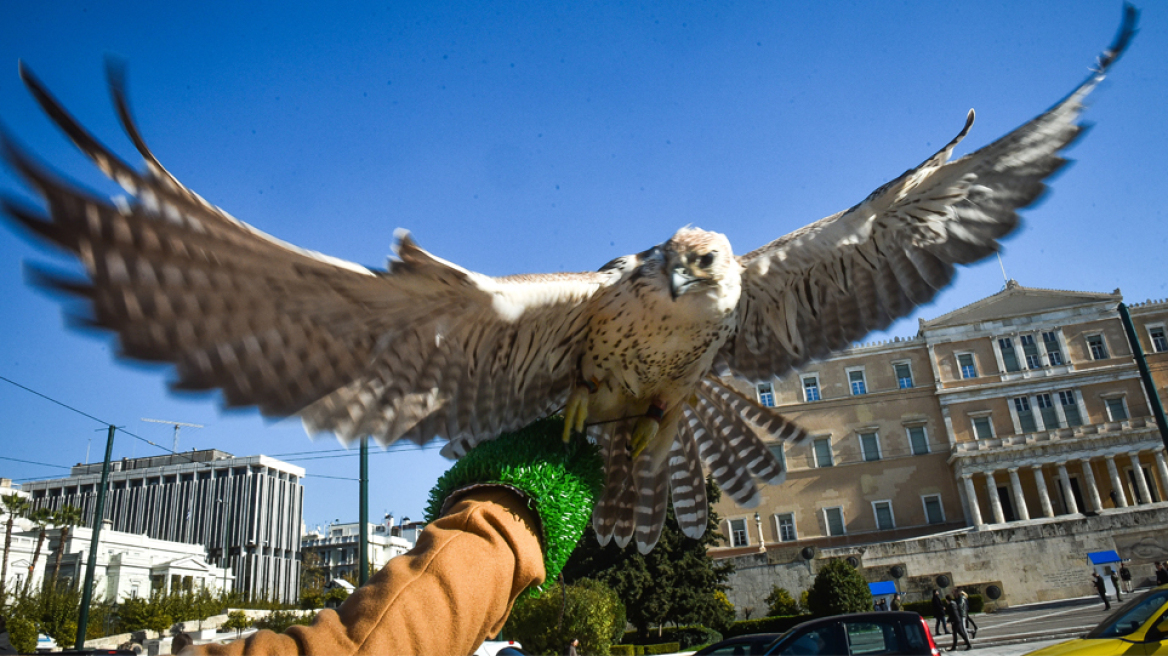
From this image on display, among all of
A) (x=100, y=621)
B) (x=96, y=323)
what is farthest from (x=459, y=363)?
(x=100, y=621)

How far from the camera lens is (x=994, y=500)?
3919cm

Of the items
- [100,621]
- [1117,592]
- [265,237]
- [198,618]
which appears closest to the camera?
[265,237]

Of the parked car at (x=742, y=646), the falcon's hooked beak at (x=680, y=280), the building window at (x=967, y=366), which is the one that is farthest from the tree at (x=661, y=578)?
the building window at (x=967, y=366)

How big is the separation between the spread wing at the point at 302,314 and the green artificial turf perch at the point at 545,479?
0.33 m

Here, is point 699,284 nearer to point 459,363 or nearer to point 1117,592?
point 459,363

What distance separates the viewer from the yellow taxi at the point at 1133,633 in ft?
17.1

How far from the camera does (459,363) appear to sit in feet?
8.89

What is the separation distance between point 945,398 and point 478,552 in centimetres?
4644

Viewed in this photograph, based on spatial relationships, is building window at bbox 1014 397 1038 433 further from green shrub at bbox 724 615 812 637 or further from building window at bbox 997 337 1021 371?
green shrub at bbox 724 615 812 637

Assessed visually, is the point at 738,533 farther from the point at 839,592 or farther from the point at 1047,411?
the point at 1047,411

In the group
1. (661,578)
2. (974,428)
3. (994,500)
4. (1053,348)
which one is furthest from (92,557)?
(1053,348)

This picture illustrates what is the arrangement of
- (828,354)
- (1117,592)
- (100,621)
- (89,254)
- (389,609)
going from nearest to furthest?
(389,609) < (89,254) < (828,354) < (1117,592) < (100,621)

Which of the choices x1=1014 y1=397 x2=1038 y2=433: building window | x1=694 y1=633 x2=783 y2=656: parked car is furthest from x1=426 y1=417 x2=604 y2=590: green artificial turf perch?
x1=1014 y1=397 x2=1038 y2=433: building window

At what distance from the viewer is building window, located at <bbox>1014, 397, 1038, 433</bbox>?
41.0m
